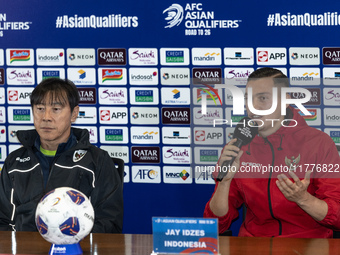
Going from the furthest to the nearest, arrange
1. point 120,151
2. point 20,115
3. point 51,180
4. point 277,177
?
point 20,115 → point 120,151 → point 51,180 → point 277,177

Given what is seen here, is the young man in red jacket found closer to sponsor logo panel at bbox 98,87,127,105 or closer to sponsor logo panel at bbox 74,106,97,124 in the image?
sponsor logo panel at bbox 98,87,127,105

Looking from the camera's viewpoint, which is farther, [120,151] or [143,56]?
[120,151]

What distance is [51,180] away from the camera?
2.57m

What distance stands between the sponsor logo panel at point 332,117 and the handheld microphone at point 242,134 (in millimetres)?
1147

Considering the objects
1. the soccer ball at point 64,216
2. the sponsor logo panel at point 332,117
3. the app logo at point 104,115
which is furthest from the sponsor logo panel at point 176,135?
the soccer ball at point 64,216

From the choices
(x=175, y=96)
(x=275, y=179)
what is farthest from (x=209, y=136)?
(x=275, y=179)

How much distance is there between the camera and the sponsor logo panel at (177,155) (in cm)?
361

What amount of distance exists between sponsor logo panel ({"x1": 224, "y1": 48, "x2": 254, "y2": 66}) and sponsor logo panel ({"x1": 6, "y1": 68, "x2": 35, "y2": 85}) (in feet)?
4.23

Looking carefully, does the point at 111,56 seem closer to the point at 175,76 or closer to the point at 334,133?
the point at 175,76

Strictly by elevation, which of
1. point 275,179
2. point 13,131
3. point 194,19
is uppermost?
point 194,19

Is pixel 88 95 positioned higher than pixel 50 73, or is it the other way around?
pixel 50 73

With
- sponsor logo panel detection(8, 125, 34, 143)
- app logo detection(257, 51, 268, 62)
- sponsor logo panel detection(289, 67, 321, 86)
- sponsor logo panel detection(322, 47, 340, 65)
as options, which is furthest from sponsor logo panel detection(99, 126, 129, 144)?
sponsor logo panel detection(322, 47, 340, 65)

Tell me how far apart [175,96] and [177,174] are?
499mm

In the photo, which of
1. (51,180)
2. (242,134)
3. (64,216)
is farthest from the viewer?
(51,180)
